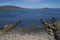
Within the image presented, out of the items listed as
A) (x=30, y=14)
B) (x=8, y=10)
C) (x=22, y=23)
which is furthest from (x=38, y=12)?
(x=8, y=10)

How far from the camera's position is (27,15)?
159 inches

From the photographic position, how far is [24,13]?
158 inches

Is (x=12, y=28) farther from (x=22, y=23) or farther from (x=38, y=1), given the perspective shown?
(x=38, y=1)

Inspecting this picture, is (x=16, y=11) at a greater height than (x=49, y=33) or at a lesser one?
greater

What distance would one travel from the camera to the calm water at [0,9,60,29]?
4020mm

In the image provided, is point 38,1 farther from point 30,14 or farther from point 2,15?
point 2,15

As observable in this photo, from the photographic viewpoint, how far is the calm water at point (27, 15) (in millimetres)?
4020

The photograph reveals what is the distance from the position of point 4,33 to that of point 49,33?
1.05m

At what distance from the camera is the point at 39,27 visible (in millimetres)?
4109

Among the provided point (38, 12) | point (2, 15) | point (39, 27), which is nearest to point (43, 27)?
point (39, 27)

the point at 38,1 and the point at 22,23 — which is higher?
the point at 38,1

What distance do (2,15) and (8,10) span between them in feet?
0.60

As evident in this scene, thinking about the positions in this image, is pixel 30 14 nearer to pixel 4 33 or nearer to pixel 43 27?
pixel 43 27

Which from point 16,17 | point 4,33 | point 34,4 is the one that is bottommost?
point 4,33
